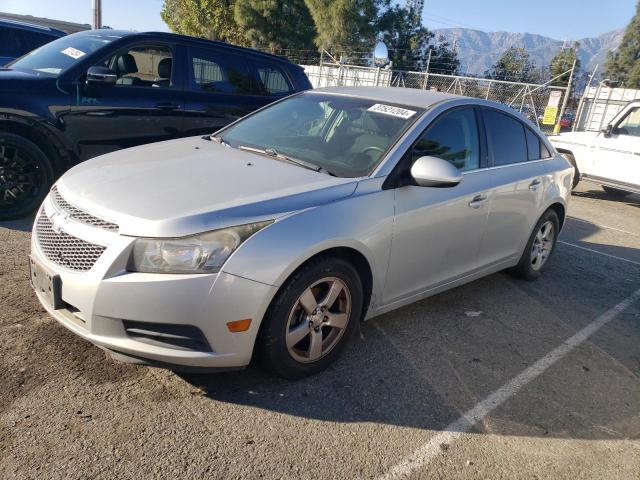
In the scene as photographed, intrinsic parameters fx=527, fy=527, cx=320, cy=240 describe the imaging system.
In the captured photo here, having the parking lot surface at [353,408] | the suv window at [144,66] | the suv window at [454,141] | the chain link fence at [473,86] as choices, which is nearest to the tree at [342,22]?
the chain link fence at [473,86]

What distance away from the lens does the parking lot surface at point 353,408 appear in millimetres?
2398

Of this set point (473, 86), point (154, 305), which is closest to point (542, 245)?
point (154, 305)

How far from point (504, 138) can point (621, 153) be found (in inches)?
243

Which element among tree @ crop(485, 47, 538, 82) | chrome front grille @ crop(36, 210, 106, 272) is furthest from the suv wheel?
tree @ crop(485, 47, 538, 82)

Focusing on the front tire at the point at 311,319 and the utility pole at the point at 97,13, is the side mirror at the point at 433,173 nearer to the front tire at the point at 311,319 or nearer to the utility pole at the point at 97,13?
the front tire at the point at 311,319

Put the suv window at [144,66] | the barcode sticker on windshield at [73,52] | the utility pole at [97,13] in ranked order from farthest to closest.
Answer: the utility pole at [97,13] → the suv window at [144,66] → the barcode sticker on windshield at [73,52]

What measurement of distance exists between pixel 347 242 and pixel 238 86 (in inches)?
158

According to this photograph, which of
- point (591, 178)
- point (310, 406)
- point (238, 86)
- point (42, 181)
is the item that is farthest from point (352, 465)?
point (591, 178)

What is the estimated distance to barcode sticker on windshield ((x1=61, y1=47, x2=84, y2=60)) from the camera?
535cm

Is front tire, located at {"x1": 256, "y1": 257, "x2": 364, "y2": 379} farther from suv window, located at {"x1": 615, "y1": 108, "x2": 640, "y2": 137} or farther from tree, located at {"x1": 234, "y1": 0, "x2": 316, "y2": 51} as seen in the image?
tree, located at {"x1": 234, "y1": 0, "x2": 316, "y2": 51}

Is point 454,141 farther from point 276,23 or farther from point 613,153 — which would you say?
point 276,23

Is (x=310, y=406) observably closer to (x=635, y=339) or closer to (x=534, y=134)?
(x=635, y=339)

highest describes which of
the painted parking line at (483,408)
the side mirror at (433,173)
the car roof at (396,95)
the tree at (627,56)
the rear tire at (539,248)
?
the tree at (627,56)

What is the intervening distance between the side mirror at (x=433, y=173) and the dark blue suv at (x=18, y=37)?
829 centimetres
